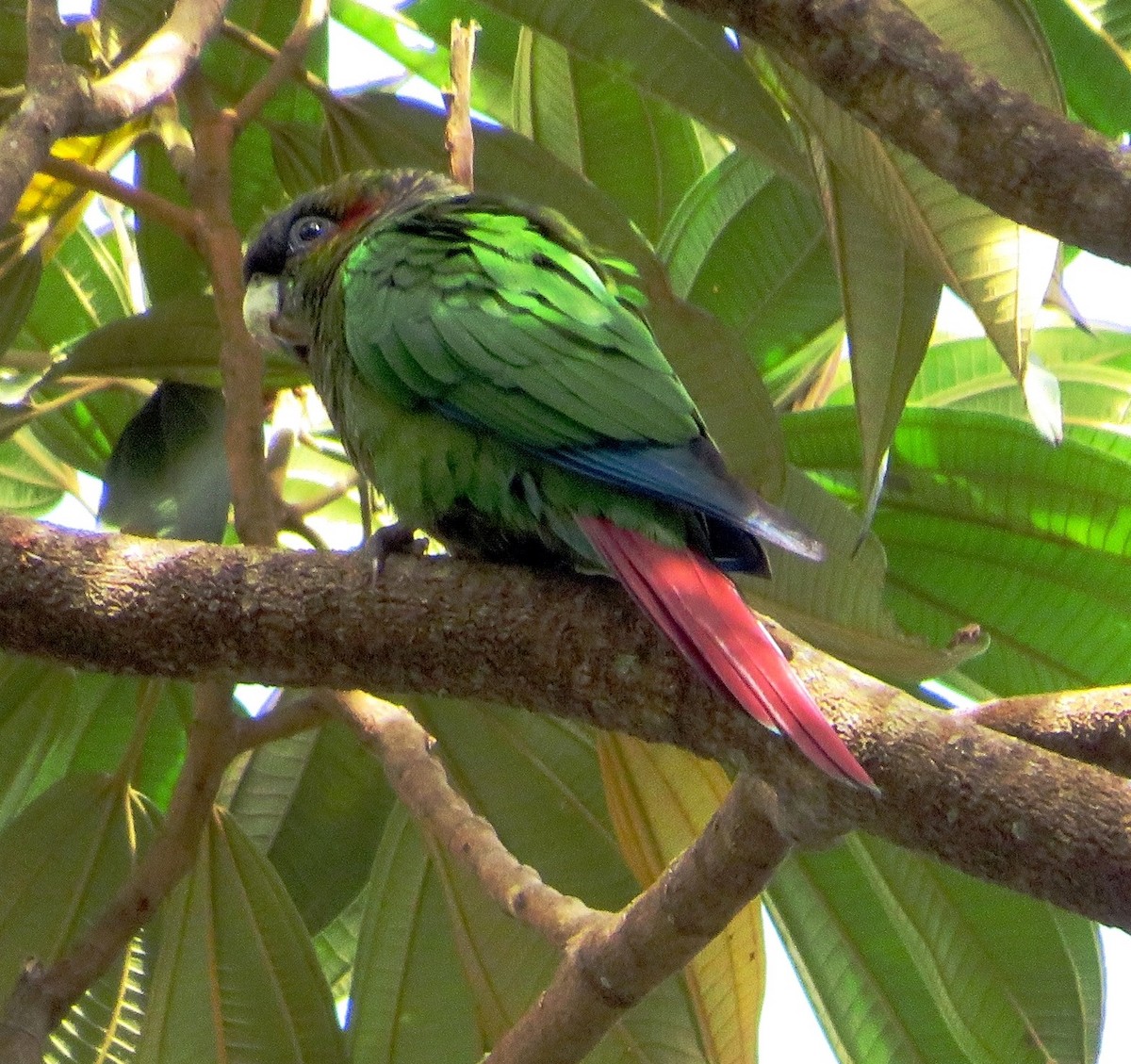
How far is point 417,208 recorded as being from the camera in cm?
208

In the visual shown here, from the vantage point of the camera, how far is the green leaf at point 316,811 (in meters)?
2.62

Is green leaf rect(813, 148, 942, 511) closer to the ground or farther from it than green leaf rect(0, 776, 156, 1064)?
farther from it

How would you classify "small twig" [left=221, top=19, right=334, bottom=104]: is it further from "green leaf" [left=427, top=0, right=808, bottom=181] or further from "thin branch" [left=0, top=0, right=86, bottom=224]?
"thin branch" [left=0, top=0, right=86, bottom=224]

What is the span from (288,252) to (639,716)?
1.29 metres

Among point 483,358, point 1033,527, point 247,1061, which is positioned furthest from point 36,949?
point 1033,527

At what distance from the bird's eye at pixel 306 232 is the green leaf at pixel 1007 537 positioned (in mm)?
820

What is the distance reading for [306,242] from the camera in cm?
240

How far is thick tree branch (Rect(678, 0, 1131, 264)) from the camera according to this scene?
1201mm

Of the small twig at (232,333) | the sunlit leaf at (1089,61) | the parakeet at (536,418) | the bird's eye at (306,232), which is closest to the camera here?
the parakeet at (536,418)

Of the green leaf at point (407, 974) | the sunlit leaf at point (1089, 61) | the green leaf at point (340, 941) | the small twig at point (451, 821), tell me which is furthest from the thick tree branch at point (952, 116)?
the green leaf at point (340, 941)

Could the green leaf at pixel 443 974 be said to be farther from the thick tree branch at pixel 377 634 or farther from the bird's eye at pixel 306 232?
the bird's eye at pixel 306 232

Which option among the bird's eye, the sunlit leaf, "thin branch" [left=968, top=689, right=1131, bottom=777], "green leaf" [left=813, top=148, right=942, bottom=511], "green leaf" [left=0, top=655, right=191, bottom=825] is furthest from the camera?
"green leaf" [left=0, top=655, right=191, bottom=825]

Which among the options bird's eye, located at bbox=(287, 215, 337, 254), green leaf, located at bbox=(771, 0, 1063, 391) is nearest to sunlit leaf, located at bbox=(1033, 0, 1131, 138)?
green leaf, located at bbox=(771, 0, 1063, 391)

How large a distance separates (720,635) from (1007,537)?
1.09 metres
